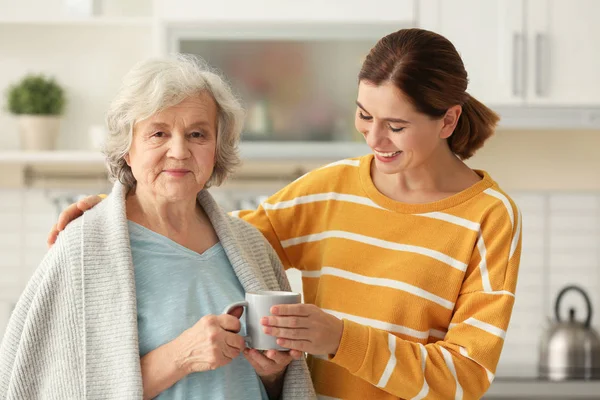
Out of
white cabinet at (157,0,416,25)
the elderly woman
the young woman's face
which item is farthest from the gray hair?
white cabinet at (157,0,416,25)

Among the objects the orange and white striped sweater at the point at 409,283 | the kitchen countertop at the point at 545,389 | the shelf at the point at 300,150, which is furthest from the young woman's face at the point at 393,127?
the kitchen countertop at the point at 545,389

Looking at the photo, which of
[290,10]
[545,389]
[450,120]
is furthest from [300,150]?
[450,120]

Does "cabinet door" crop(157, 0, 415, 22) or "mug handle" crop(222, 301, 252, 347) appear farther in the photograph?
"cabinet door" crop(157, 0, 415, 22)

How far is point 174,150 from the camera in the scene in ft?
4.64

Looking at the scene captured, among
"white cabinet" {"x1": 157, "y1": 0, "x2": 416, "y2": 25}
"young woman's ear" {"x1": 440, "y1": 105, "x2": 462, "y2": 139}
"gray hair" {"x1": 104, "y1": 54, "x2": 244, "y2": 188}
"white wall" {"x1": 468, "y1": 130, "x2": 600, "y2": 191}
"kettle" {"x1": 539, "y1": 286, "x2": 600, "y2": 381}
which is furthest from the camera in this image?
"white wall" {"x1": 468, "y1": 130, "x2": 600, "y2": 191}

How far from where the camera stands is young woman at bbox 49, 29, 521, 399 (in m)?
1.46

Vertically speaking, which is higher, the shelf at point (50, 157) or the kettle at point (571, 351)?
the shelf at point (50, 157)

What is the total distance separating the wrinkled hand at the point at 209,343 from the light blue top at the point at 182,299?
Answer: 2.5 inches

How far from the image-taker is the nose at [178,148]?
1413mm

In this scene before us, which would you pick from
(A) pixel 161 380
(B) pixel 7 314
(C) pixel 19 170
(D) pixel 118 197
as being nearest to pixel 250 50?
(C) pixel 19 170

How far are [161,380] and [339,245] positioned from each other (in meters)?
0.45

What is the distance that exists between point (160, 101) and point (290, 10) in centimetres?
155

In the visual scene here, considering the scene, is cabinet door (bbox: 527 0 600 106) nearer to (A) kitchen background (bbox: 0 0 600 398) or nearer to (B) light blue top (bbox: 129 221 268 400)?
(A) kitchen background (bbox: 0 0 600 398)

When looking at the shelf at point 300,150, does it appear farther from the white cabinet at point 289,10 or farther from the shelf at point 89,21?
the shelf at point 89,21
